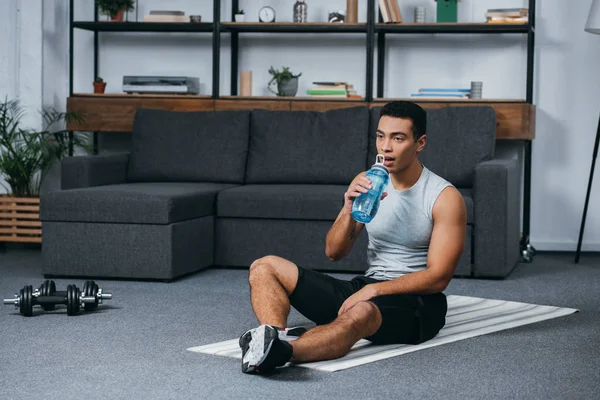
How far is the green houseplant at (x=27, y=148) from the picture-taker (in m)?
5.78

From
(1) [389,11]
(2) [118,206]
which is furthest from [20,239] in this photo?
(1) [389,11]

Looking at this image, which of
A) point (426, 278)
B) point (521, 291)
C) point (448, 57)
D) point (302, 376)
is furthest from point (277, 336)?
point (448, 57)

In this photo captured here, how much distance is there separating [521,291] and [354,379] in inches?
75.5

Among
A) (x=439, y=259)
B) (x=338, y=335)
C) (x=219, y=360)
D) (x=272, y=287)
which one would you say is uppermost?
(x=439, y=259)

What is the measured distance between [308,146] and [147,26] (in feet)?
4.84

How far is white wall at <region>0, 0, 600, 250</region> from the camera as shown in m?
5.95

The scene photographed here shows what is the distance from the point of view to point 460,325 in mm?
3572

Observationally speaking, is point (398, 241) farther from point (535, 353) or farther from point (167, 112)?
point (167, 112)

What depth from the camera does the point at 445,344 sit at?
3.25 metres

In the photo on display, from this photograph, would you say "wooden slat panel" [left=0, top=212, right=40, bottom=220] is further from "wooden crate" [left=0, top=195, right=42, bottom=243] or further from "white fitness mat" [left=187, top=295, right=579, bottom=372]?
"white fitness mat" [left=187, top=295, right=579, bottom=372]

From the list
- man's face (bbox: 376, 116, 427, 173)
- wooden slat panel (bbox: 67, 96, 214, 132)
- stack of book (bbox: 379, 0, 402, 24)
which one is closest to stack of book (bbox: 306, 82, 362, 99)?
stack of book (bbox: 379, 0, 402, 24)

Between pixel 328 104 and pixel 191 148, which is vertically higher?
pixel 328 104

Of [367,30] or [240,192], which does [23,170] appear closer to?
[240,192]

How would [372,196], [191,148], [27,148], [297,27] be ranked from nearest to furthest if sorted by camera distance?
[372,196] < [191,148] < [27,148] < [297,27]
